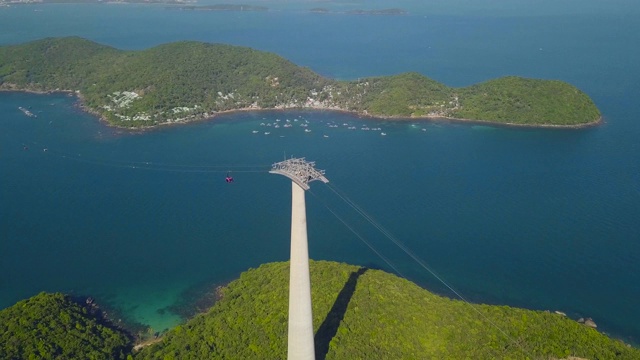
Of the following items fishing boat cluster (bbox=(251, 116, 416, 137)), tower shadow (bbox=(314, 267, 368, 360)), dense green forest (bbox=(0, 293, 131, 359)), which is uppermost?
fishing boat cluster (bbox=(251, 116, 416, 137))

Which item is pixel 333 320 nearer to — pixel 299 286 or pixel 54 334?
pixel 299 286

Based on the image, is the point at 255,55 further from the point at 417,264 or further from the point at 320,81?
the point at 417,264

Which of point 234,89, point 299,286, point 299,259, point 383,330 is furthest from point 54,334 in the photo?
point 234,89

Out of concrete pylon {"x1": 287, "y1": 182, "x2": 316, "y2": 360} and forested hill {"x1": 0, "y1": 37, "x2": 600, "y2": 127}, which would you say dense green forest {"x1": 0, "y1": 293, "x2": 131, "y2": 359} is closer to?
concrete pylon {"x1": 287, "y1": 182, "x2": 316, "y2": 360}

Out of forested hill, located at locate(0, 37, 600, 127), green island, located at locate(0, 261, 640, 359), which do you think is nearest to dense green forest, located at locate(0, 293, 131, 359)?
green island, located at locate(0, 261, 640, 359)

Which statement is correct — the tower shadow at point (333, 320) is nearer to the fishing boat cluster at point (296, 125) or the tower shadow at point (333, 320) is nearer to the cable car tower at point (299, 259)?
the cable car tower at point (299, 259)

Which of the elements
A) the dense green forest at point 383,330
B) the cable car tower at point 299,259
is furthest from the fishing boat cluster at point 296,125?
the cable car tower at point 299,259
